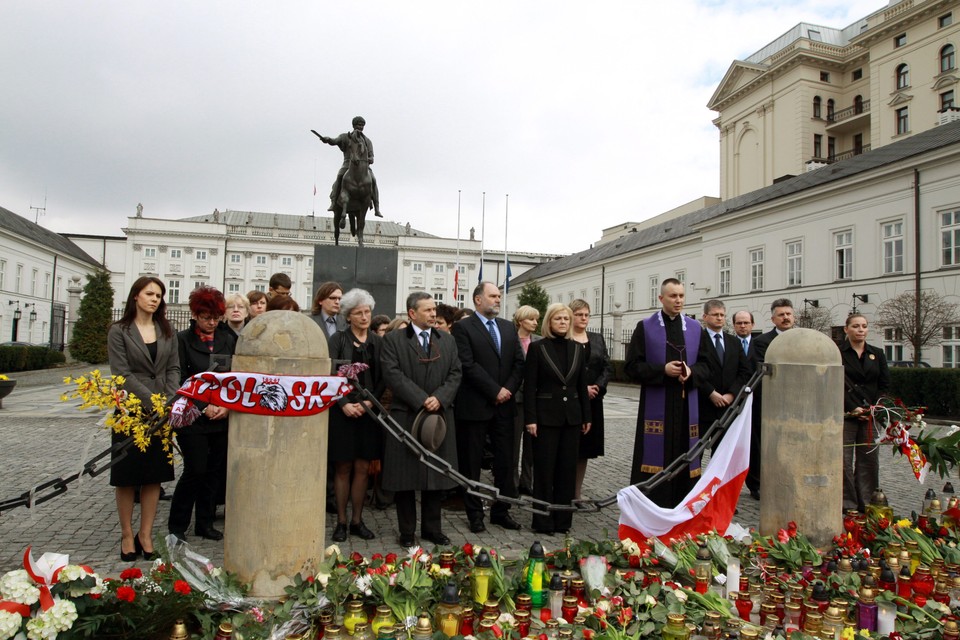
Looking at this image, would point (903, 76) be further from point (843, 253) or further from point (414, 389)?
point (414, 389)

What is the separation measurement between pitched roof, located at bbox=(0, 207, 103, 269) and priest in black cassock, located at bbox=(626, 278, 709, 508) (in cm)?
5253

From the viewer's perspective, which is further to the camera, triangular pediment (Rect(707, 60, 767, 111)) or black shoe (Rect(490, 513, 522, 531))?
triangular pediment (Rect(707, 60, 767, 111))

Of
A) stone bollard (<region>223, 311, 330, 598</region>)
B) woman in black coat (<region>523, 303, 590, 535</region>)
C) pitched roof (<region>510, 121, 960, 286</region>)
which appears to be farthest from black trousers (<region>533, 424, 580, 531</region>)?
pitched roof (<region>510, 121, 960, 286</region>)

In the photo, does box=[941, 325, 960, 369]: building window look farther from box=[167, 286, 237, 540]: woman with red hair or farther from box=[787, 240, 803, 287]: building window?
box=[167, 286, 237, 540]: woman with red hair

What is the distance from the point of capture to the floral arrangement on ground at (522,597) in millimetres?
3062

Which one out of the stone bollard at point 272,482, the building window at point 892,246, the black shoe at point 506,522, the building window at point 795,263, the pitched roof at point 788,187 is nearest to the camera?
the stone bollard at point 272,482

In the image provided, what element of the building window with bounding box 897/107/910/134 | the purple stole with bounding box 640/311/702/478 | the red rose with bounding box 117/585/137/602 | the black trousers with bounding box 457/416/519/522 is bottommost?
the red rose with bounding box 117/585/137/602

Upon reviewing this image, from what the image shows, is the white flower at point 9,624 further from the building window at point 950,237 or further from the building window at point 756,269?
the building window at point 756,269

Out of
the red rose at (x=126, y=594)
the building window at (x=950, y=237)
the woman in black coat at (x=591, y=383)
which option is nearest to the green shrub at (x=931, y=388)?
the building window at (x=950, y=237)

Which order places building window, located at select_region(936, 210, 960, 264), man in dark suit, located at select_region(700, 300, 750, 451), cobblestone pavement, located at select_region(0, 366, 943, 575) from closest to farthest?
1. cobblestone pavement, located at select_region(0, 366, 943, 575)
2. man in dark suit, located at select_region(700, 300, 750, 451)
3. building window, located at select_region(936, 210, 960, 264)

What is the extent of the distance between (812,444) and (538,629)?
2495 mm

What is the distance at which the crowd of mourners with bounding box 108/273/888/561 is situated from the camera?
4.65 metres

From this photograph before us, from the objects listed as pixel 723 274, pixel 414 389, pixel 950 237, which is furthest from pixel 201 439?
pixel 723 274

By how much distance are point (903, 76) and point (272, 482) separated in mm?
44613
